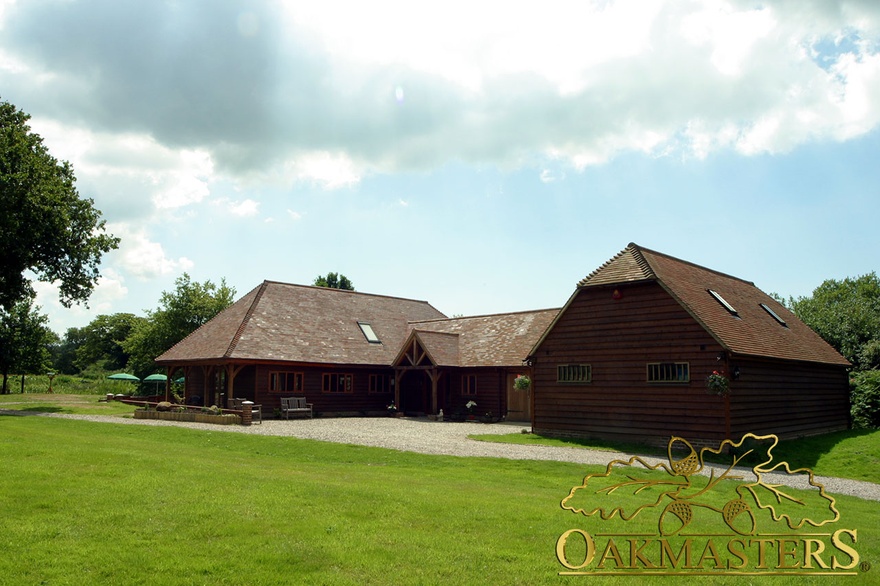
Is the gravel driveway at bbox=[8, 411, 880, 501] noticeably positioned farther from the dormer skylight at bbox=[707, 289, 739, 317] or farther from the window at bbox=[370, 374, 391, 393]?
the dormer skylight at bbox=[707, 289, 739, 317]

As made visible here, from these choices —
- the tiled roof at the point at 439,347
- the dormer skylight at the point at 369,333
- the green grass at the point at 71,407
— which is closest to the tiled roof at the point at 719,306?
the tiled roof at the point at 439,347

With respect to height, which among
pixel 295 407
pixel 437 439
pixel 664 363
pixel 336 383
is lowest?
pixel 437 439

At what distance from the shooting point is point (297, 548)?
7766mm

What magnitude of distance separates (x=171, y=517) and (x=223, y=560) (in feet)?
6.30

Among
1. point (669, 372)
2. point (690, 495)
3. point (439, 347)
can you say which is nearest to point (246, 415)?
point (439, 347)

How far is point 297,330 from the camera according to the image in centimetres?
3656

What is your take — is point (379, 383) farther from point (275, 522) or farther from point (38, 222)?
point (275, 522)

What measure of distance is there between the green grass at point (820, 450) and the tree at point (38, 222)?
922 inches

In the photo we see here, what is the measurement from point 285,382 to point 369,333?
298 inches

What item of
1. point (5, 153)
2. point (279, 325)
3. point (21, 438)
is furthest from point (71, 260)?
point (21, 438)

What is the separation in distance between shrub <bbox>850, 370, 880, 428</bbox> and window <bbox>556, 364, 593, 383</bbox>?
1507cm

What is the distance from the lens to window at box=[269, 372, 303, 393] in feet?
110

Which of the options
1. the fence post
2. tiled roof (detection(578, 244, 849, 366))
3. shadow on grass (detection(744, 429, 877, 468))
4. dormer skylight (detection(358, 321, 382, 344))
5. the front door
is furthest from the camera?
dormer skylight (detection(358, 321, 382, 344))

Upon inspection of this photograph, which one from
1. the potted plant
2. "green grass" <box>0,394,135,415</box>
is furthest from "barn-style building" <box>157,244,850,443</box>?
"green grass" <box>0,394,135,415</box>
